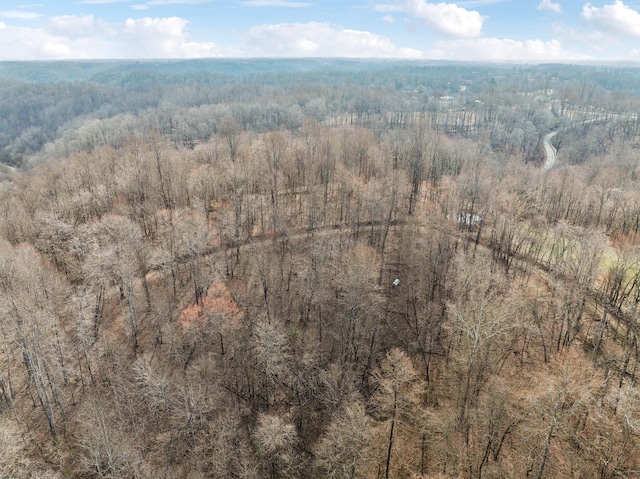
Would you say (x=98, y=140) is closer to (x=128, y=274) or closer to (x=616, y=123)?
(x=128, y=274)

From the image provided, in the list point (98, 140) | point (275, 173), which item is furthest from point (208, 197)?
point (98, 140)

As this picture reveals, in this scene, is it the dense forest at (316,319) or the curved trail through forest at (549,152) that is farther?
the curved trail through forest at (549,152)

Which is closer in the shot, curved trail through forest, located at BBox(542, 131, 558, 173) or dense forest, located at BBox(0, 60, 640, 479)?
dense forest, located at BBox(0, 60, 640, 479)

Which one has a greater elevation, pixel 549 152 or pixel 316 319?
pixel 549 152

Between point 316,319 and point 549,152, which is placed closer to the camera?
point 316,319
